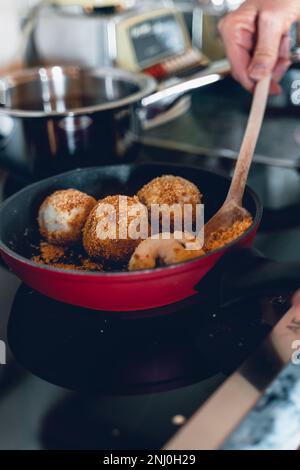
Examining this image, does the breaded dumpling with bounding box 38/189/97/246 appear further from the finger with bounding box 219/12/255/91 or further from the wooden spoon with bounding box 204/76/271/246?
the finger with bounding box 219/12/255/91

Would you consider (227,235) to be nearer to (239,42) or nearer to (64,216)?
(64,216)

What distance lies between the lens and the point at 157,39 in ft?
3.97

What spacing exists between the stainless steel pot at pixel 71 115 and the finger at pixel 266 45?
0.33ft

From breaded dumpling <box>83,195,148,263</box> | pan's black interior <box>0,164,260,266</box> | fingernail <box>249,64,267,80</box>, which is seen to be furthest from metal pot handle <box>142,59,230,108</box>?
breaded dumpling <box>83,195,148,263</box>

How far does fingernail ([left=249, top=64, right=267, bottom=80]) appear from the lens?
2.90ft

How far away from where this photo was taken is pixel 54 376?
548 millimetres

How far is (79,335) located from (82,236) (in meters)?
0.14

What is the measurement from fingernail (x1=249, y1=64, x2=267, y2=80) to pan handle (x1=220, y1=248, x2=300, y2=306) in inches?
15.7

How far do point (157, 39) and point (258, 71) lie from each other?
1.28 ft

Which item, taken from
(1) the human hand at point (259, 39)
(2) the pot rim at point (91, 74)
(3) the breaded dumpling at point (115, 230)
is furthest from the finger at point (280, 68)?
(3) the breaded dumpling at point (115, 230)

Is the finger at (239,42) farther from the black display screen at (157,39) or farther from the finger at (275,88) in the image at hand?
the black display screen at (157,39)

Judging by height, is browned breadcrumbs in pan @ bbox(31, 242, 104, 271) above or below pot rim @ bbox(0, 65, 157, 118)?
below

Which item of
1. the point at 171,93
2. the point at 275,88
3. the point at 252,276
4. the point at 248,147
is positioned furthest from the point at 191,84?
the point at 252,276

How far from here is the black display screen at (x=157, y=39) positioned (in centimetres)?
116
